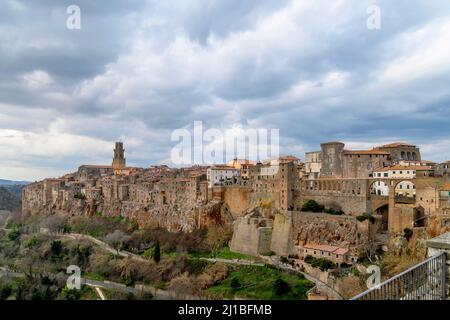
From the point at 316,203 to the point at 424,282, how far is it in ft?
70.2

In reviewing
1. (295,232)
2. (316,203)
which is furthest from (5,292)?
(316,203)

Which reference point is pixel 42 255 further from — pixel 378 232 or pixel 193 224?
pixel 378 232

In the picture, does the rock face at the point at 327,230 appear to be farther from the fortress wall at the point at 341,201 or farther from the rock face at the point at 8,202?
the rock face at the point at 8,202

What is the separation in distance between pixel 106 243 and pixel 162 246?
277 inches

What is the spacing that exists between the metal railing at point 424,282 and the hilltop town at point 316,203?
14983 millimetres

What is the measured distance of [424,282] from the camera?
A: 5.27m

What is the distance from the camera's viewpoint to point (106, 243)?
3516 centimetres

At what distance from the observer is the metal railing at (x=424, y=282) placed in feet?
16.6

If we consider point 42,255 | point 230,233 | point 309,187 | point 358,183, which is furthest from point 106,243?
point 358,183

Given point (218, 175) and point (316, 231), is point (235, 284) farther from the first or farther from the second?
point (218, 175)

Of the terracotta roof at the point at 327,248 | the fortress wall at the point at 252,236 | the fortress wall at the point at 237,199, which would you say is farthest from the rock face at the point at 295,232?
the fortress wall at the point at 237,199

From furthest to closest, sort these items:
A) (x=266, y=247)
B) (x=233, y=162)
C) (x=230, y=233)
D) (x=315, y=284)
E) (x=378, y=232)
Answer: (x=233, y=162) < (x=230, y=233) < (x=266, y=247) < (x=378, y=232) < (x=315, y=284)

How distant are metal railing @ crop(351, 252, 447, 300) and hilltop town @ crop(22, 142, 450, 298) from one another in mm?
14983
